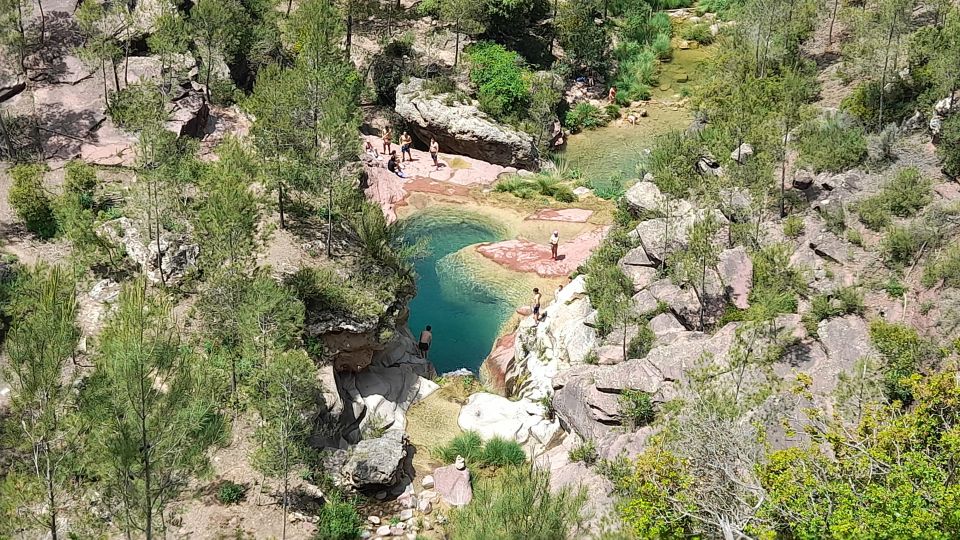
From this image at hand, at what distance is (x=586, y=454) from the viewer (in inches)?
1008

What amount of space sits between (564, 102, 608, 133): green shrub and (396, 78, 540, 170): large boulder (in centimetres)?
566

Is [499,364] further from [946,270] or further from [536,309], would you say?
[946,270]

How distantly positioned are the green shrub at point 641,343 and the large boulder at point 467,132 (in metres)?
21.9

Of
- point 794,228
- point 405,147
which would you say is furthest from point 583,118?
point 794,228

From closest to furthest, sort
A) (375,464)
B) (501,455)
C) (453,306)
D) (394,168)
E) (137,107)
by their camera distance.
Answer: (375,464), (501,455), (137,107), (453,306), (394,168)

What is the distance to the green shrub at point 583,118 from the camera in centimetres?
5544

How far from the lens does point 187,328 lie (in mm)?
29109

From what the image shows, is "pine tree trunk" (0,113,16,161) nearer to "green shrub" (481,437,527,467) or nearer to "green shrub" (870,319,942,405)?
"green shrub" (481,437,527,467)

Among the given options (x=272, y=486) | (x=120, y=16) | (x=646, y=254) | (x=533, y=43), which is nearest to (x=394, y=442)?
(x=272, y=486)

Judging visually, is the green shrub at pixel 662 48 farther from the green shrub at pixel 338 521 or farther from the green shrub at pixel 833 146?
the green shrub at pixel 338 521

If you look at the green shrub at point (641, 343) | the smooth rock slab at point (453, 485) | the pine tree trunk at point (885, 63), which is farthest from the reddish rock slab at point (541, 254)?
the pine tree trunk at point (885, 63)

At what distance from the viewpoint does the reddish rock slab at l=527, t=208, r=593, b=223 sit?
147 feet

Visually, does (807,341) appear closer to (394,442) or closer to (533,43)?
(394,442)

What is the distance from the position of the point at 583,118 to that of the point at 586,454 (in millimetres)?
34986
